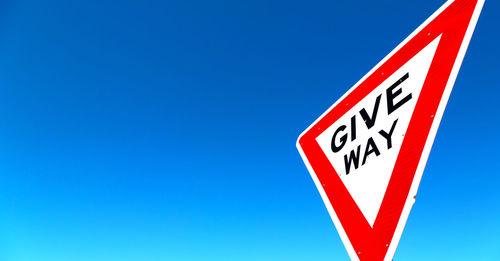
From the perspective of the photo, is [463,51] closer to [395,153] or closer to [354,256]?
[395,153]

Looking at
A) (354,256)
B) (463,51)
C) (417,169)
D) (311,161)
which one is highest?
(311,161)

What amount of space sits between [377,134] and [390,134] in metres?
0.06

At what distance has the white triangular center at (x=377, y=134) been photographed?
0.81 meters

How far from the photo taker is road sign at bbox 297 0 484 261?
0.73 m

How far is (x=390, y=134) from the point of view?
0.83 metres

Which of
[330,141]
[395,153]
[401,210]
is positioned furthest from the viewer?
[330,141]

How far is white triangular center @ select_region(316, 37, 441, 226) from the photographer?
813 millimetres

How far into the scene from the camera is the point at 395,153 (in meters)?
0.80

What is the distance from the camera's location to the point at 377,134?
0.89m

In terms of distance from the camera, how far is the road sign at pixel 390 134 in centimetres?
73

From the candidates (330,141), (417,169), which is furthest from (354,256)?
(330,141)

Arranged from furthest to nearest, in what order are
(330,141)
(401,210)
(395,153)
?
(330,141) → (395,153) → (401,210)

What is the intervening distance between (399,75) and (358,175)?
0.40 m

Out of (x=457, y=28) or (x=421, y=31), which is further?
(x=421, y=31)
